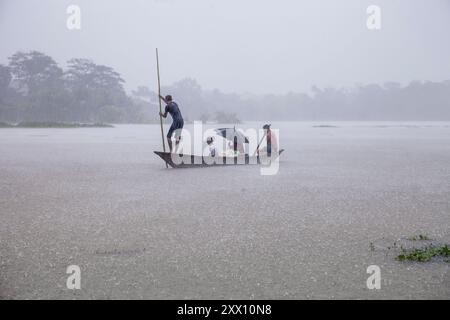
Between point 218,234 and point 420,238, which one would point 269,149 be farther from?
point 420,238

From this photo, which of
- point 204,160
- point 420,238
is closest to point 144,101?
point 204,160

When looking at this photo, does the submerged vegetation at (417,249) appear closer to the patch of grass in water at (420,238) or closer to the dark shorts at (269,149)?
the patch of grass in water at (420,238)

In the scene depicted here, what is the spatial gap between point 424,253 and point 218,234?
2.93 m

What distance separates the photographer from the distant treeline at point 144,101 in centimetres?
7431

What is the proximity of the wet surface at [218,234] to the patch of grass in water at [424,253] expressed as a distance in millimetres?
106

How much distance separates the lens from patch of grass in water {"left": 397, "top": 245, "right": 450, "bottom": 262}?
18.0 ft

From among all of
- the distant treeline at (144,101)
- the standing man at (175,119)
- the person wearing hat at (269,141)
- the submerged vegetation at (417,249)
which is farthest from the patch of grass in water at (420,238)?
the distant treeline at (144,101)

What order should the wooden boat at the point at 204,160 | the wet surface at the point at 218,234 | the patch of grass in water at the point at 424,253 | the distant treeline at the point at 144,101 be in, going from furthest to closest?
1. the distant treeline at the point at 144,101
2. the wooden boat at the point at 204,160
3. the patch of grass in water at the point at 424,253
4. the wet surface at the point at 218,234

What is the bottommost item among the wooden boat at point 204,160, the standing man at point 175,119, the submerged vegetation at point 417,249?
the submerged vegetation at point 417,249

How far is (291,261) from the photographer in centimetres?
539

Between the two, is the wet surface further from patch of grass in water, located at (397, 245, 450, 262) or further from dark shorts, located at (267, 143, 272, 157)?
dark shorts, located at (267, 143, 272, 157)

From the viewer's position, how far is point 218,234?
6.58m
